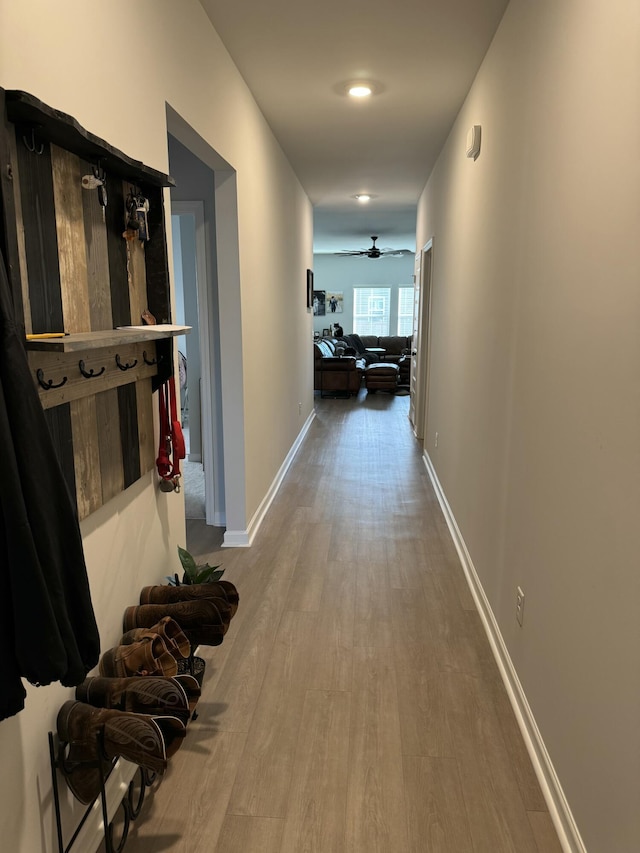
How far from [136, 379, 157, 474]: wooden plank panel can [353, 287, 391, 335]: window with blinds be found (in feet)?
41.2

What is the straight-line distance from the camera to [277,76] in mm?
3254

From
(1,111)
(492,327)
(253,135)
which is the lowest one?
(492,327)

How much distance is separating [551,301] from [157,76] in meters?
1.44

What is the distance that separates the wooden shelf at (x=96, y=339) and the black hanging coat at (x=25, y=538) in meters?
0.10

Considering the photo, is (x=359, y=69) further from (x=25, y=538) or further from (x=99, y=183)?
(x=25, y=538)

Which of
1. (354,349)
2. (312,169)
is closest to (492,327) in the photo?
(312,169)

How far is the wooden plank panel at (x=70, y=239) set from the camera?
1.31m

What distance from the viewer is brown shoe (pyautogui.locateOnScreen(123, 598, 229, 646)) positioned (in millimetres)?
1767

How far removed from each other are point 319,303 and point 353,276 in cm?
104

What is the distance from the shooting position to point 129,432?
1.73 metres

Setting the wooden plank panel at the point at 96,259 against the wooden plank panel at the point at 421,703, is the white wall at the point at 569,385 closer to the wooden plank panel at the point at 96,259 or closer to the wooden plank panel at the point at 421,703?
the wooden plank panel at the point at 421,703

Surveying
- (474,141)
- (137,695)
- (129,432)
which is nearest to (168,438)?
(129,432)

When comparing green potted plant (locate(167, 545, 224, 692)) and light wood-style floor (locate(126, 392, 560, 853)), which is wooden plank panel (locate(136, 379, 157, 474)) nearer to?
green potted plant (locate(167, 545, 224, 692))

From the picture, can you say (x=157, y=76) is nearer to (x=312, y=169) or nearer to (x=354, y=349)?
(x=312, y=169)
